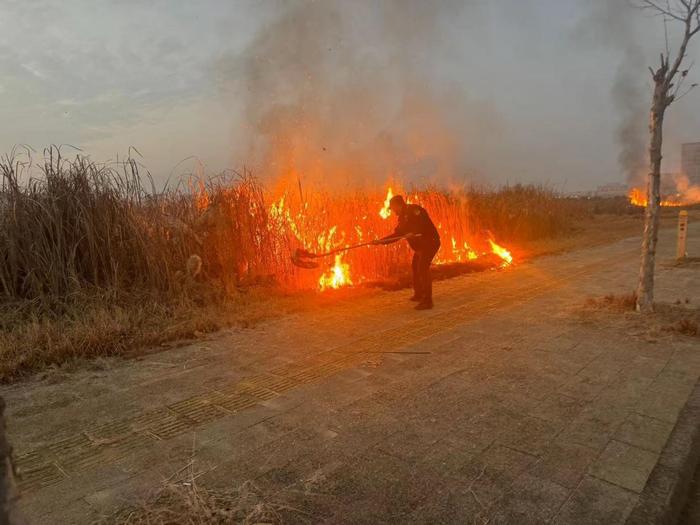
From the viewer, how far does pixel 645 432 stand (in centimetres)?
335

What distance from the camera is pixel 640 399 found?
388 cm

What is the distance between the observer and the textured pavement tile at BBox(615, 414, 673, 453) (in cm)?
319

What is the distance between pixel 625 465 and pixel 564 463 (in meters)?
0.36

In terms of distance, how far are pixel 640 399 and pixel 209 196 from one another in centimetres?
718

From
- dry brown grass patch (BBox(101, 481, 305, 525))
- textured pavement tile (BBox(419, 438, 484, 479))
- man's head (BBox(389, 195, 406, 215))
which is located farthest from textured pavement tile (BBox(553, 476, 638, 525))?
man's head (BBox(389, 195, 406, 215))

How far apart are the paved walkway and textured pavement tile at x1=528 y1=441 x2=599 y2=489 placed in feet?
0.04

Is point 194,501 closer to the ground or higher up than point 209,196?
closer to the ground

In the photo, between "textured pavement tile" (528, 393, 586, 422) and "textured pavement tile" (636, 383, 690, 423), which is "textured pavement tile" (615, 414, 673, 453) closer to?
"textured pavement tile" (636, 383, 690, 423)

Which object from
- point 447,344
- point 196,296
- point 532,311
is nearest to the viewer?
point 447,344

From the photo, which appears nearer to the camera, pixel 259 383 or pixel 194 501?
pixel 194 501

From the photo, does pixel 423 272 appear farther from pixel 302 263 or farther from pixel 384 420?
pixel 384 420

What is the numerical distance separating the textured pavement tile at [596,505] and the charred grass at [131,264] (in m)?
4.71

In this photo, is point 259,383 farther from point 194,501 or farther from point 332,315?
point 332,315

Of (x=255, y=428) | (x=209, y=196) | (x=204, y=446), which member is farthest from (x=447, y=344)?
(x=209, y=196)
